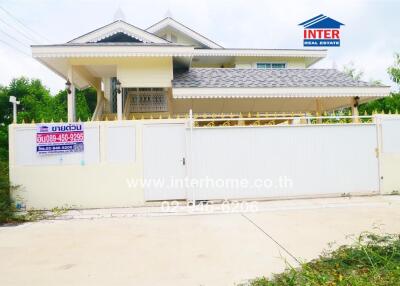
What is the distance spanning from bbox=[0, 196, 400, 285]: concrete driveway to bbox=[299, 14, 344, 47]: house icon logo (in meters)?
10.4

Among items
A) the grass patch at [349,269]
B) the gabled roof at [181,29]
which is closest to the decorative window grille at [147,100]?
the gabled roof at [181,29]

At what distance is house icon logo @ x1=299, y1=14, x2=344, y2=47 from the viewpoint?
14.2 metres

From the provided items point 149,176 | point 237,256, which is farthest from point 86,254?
point 149,176

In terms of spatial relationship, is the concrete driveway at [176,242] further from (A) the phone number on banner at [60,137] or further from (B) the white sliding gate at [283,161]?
(A) the phone number on banner at [60,137]

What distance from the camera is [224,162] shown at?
7102mm

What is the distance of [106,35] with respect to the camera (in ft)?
33.6

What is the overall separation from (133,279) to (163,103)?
867 cm

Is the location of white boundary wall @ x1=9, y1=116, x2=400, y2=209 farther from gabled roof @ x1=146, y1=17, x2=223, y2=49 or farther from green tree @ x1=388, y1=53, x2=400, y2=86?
green tree @ x1=388, y1=53, x2=400, y2=86

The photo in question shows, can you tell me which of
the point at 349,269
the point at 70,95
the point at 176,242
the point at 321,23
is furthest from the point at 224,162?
the point at 321,23

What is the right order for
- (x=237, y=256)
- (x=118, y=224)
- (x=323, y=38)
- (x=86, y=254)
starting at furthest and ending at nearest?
(x=323, y=38) → (x=118, y=224) → (x=86, y=254) → (x=237, y=256)

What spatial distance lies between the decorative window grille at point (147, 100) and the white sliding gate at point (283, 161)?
4.57 metres

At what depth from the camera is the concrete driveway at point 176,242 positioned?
3203 mm

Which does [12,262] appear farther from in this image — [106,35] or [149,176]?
[106,35]

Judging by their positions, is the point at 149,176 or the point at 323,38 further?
the point at 323,38
